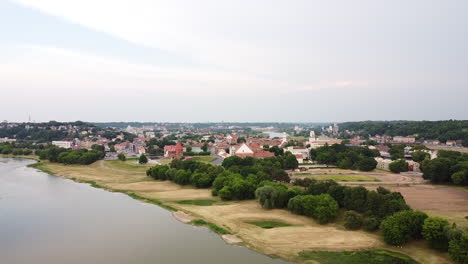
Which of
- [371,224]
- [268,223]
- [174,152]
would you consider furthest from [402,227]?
[174,152]

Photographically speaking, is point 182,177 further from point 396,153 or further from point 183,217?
point 396,153

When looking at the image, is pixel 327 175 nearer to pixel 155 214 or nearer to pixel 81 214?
pixel 155 214

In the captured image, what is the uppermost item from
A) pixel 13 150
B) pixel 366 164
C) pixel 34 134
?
pixel 34 134

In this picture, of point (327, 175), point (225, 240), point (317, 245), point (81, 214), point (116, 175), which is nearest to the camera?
point (317, 245)

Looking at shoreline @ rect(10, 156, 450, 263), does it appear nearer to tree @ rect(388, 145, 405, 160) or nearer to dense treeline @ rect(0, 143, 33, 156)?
tree @ rect(388, 145, 405, 160)

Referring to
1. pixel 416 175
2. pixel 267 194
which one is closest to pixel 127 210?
pixel 267 194

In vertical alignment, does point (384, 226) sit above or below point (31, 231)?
above

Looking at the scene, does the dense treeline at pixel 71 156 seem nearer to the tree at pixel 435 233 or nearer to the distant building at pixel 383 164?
the distant building at pixel 383 164
